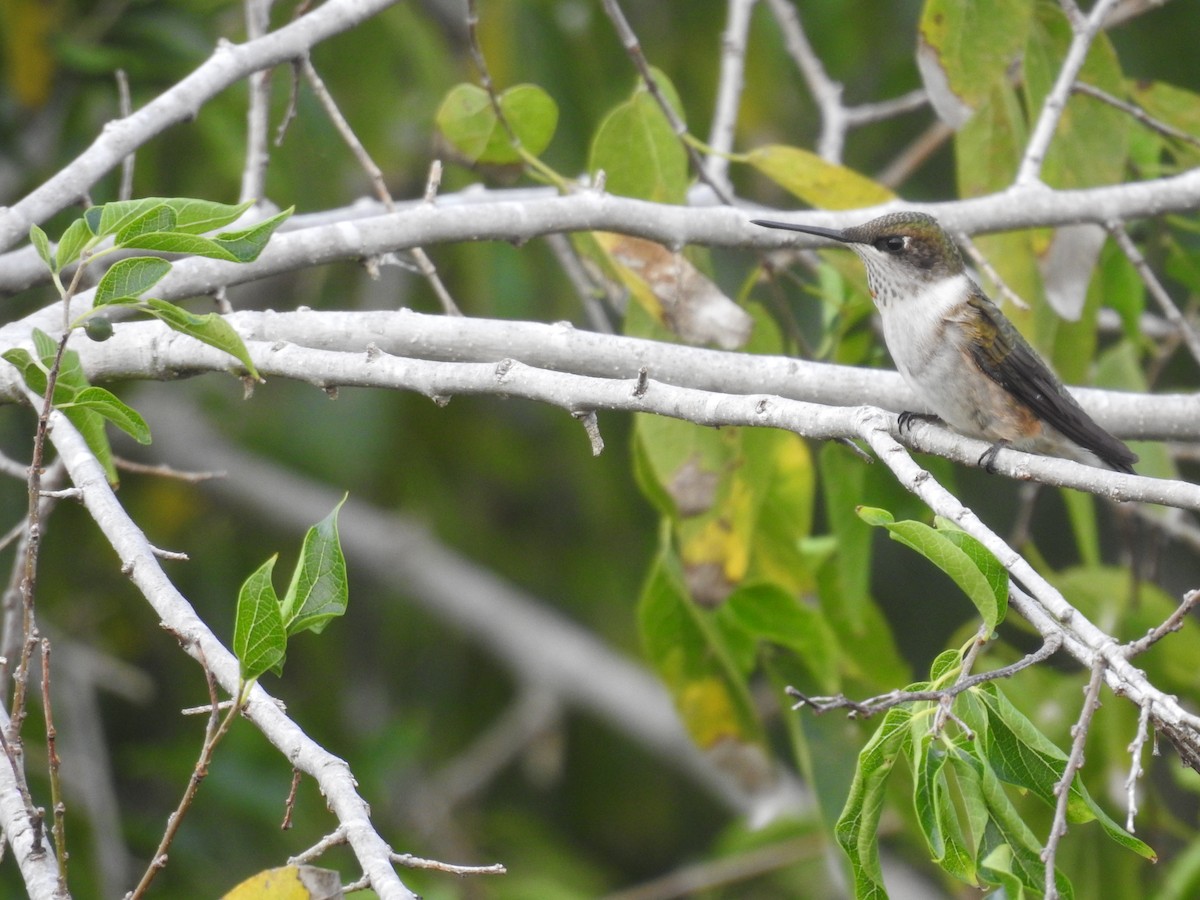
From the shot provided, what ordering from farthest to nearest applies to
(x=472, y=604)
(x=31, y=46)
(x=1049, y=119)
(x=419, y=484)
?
(x=419, y=484), (x=472, y=604), (x=31, y=46), (x=1049, y=119)

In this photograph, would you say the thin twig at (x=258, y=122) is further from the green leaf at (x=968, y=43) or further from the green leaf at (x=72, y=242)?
the green leaf at (x=968, y=43)

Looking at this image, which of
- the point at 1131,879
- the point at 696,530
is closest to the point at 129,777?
the point at 696,530

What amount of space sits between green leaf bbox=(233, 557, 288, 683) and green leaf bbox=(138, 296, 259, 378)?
45 centimetres

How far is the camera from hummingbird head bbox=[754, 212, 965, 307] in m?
3.87

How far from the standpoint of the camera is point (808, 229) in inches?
143

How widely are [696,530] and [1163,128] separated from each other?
1851mm

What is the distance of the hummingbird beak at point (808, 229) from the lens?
3.53 meters

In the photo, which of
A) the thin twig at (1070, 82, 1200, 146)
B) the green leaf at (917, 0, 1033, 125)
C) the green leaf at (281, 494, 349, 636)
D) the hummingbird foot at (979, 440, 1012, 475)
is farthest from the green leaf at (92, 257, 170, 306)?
the thin twig at (1070, 82, 1200, 146)

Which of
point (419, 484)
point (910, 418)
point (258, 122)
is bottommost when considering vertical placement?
point (419, 484)

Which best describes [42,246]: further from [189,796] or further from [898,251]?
[898,251]

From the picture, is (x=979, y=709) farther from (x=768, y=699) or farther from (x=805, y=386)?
(x=768, y=699)

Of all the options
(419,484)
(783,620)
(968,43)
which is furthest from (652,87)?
(419,484)

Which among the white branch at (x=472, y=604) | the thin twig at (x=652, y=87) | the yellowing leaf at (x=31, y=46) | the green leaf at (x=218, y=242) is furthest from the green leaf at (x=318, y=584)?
the white branch at (x=472, y=604)

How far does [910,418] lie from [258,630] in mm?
2264
